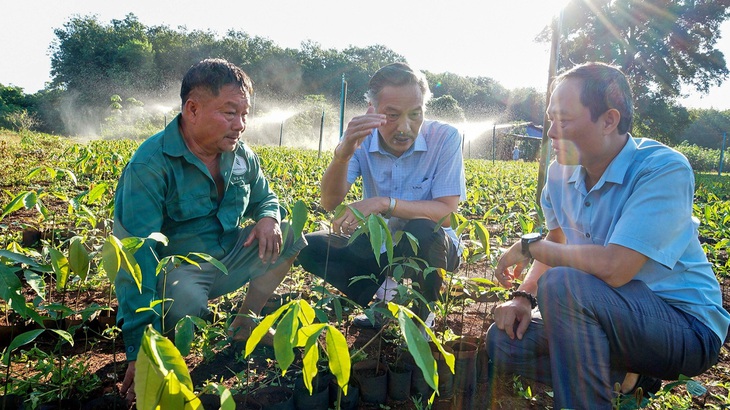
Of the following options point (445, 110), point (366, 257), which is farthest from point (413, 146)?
point (445, 110)

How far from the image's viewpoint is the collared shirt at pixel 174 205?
4.92 feet

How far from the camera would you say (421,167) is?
2.28 metres

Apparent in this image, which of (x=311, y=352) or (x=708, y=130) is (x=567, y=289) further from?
(x=708, y=130)

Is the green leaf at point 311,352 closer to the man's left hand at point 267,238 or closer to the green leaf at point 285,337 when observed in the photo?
the green leaf at point 285,337

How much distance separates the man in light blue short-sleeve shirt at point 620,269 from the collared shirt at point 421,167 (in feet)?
1.99

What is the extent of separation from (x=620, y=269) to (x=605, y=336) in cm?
20

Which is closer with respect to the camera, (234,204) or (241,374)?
(241,374)

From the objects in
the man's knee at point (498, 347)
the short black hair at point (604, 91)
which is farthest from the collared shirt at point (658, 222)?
the man's knee at point (498, 347)

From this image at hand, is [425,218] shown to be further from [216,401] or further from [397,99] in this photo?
[216,401]

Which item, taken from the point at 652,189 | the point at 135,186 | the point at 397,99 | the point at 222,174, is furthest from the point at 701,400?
the point at 135,186

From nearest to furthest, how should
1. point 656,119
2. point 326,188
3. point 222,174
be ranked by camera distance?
point 222,174 → point 326,188 → point 656,119

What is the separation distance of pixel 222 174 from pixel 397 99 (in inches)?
29.2

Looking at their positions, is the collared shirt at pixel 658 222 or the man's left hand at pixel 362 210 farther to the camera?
the man's left hand at pixel 362 210

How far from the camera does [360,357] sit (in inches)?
72.8
